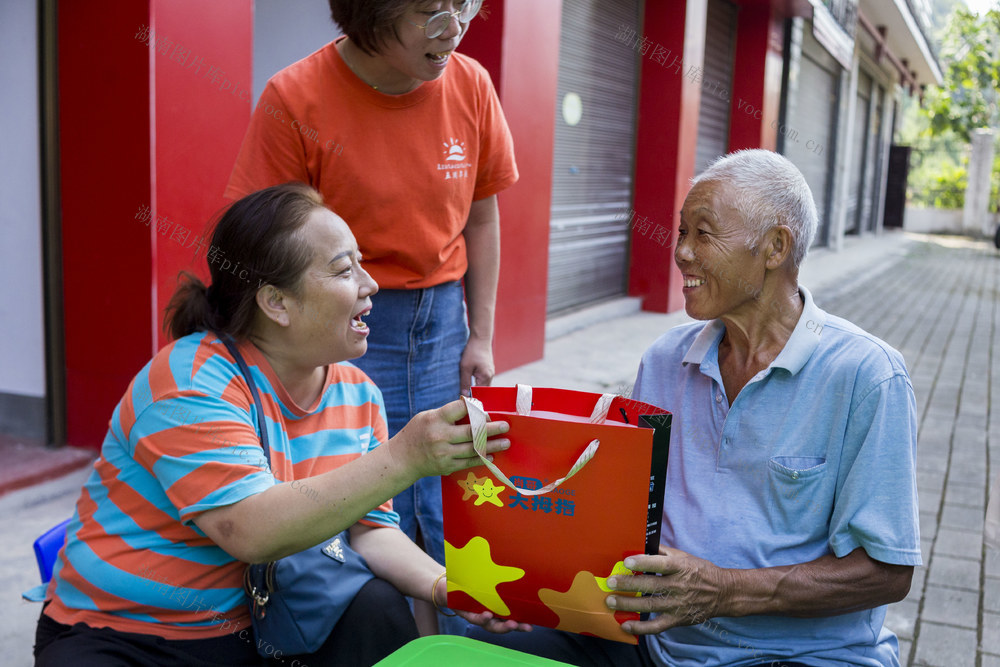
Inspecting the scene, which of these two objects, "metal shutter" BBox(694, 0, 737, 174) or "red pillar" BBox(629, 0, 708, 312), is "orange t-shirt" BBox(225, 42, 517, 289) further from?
"metal shutter" BBox(694, 0, 737, 174)

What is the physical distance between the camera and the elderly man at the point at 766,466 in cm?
172

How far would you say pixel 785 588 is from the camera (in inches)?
69.1

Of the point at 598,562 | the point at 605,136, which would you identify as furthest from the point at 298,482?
the point at 605,136

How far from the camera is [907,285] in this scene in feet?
48.5

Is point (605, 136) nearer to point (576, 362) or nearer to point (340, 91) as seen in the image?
point (576, 362)

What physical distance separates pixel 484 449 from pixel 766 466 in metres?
0.68

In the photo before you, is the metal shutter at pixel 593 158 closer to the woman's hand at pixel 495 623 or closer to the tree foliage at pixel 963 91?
the woman's hand at pixel 495 623

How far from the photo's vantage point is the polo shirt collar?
1.87 meters

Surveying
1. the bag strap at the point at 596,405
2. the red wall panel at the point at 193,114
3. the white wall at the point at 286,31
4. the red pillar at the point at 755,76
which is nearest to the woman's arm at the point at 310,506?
the bag strap at the point at 596,405

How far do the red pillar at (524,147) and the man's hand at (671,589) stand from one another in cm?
451

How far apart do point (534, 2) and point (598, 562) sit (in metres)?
5.42

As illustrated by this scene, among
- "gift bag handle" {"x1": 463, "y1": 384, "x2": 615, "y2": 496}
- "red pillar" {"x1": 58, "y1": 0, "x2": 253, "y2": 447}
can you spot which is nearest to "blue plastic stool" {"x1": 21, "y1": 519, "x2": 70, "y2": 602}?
"gift bag handle" {"x1": 463, "y1": 384, "x2": 615, "y2": 496}

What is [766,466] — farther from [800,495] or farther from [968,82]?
[968,82]

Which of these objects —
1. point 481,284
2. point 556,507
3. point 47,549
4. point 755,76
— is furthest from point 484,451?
point 755,76
